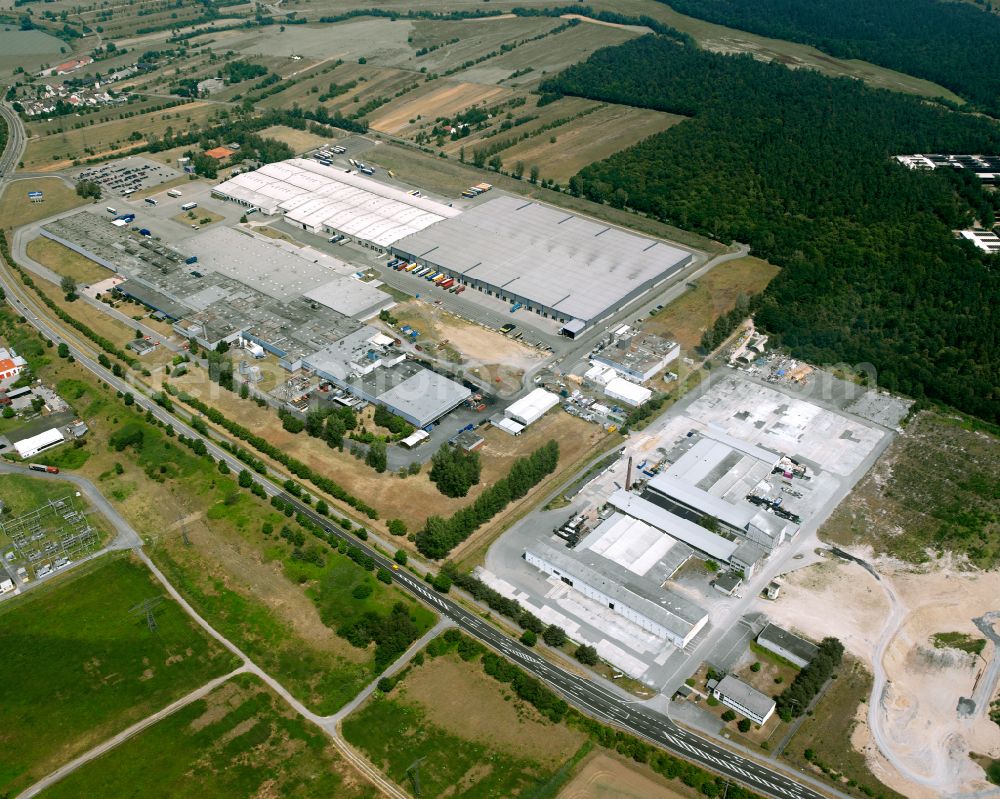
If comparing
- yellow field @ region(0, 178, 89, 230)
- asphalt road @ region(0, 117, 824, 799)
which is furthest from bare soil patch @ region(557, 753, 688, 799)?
yellow field @ region(0, 178, 89, 230)

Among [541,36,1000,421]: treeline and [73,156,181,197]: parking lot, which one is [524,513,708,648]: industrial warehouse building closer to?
[541,36,1000,421]: treeline

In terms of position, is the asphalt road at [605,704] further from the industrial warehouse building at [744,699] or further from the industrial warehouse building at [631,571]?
the industrial warehouse building at [631,571]

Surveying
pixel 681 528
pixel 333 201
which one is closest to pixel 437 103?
pixel 333 201

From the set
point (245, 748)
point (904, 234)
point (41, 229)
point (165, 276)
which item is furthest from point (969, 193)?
point (41, 229)

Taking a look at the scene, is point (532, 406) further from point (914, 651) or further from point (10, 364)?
point (10, 364)

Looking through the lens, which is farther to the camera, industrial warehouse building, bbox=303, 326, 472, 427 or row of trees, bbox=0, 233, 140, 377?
row of trees, bbox=0, 233, 140, 377

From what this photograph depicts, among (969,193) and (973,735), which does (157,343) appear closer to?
(973,735)

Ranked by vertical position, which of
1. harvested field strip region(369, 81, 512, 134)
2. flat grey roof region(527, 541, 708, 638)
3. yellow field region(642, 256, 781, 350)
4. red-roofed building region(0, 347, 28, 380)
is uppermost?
harvested field strip region(369, 81, 512, 134)

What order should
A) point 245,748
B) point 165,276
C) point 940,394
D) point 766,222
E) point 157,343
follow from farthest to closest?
point 766,222 < point 165,276 < point 157,343 < point 940,394 < point 245,748
